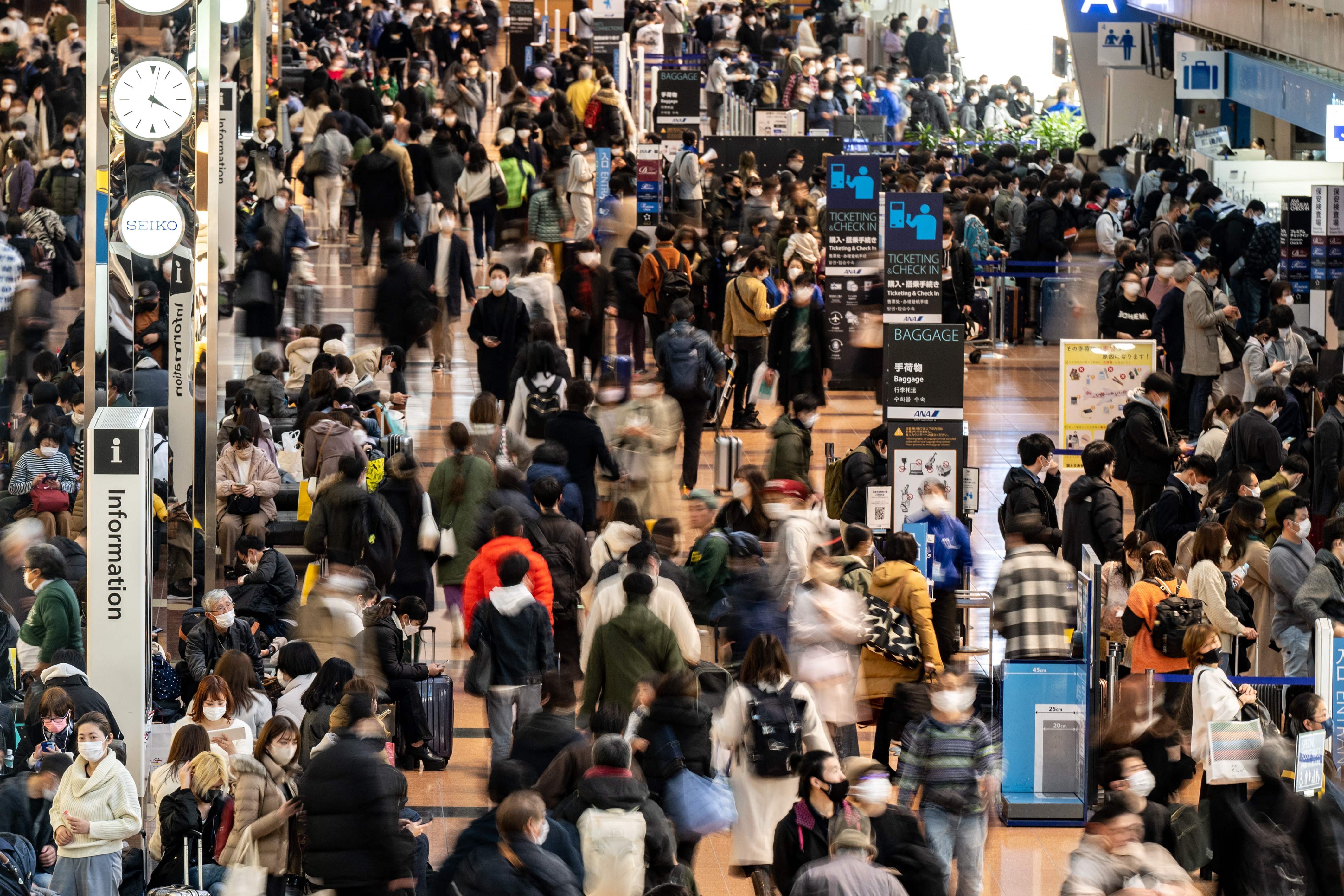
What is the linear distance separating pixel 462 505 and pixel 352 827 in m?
4.42

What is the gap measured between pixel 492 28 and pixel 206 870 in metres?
32.8

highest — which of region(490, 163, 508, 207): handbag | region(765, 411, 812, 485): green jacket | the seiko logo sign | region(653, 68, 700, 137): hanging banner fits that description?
region(653, 68, 700, 137): hanging banner

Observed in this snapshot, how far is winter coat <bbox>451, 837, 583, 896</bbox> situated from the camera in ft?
22.7

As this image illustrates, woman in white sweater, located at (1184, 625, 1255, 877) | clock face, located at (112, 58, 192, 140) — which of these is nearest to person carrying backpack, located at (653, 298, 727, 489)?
clock face, located at (112, 58, 192, 140)

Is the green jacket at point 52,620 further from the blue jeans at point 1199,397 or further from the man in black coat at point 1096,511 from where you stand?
the blue jeans at point 1199,397

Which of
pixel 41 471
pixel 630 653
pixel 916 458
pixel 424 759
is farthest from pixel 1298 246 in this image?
pixel 41 471

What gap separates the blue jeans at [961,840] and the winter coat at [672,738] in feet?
3.19

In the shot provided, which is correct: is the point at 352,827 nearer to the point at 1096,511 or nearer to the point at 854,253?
the point at 1096,511

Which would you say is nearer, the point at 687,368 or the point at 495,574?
Result: the point at 495,574

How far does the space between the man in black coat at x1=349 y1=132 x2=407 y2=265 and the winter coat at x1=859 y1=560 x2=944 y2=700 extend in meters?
11.6

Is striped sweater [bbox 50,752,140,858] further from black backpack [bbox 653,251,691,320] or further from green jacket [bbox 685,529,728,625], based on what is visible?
black backpack [bbox 653,251,691,320]

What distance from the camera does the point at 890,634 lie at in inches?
400

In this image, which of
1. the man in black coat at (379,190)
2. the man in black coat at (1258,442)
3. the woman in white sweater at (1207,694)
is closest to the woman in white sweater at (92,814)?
the woman in white sweater at (1207,694)

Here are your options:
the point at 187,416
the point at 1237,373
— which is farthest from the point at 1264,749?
the point at 1237,373
